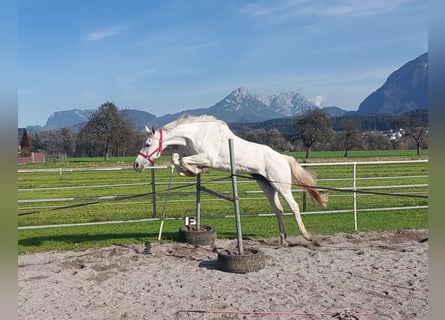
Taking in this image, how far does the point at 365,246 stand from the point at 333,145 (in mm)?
60453

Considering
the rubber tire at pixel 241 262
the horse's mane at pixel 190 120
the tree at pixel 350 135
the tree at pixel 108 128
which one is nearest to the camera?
the rubber tire at pixel 241 262

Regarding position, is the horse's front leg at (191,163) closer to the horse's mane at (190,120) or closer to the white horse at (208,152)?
the white horse at (208,152)

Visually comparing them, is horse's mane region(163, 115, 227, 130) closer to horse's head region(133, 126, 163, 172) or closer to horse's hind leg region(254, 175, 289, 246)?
horse's head region(133, 126, 163, 172)

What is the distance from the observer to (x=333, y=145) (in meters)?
64.3

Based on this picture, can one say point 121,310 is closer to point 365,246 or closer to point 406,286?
point 406,286

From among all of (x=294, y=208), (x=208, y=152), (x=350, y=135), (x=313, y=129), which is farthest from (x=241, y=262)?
(x=350, y=135)

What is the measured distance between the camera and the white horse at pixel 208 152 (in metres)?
5.50

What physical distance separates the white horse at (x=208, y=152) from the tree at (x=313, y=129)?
5318cm

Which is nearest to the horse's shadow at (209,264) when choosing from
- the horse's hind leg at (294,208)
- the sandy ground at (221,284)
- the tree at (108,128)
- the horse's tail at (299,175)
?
the sandy ground at (221,284)

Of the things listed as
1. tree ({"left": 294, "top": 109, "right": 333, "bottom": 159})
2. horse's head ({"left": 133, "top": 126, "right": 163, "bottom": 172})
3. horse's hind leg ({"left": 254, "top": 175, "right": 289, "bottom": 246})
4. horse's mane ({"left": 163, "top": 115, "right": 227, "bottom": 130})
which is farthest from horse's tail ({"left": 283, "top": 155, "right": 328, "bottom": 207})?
tree ({"left": 294, "top": 109, "right": 333, "bottom": 159})

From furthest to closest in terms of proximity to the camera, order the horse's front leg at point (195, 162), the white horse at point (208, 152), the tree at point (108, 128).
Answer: the tree at point (108, 128) → the white horse at point (208, 152) → the horse's front leg at point (195, 162)

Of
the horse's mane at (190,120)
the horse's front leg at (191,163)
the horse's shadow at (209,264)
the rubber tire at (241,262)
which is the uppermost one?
the horse's mane at (190,120)

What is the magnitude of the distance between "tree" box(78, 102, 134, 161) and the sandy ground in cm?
4578

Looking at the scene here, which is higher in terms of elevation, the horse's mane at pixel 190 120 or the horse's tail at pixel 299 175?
the horse's mane at pixel 190 120
